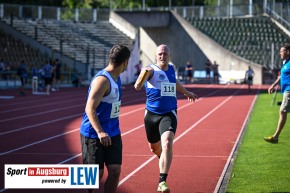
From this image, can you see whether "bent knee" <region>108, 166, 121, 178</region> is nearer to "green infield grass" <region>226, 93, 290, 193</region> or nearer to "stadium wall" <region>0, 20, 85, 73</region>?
"green infield grass" <region>226, 93, 290, 193</region>

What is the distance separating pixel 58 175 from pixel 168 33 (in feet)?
166

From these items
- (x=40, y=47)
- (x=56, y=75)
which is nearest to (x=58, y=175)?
(x=56, y=75)

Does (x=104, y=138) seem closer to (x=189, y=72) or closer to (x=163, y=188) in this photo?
(x=163, y=188)

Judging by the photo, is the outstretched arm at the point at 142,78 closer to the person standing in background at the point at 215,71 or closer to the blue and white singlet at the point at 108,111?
the blue and white singlet at the point at 108,111

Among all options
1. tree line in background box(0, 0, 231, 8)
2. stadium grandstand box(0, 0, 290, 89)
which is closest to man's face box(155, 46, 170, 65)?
stadium grandstand box(0, 0, 290, 89)

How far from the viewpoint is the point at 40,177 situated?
7656 mm

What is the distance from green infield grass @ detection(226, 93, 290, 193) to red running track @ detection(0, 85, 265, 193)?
0.28m

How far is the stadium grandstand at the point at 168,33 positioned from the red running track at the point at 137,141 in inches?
844

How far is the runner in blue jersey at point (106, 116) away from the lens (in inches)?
286

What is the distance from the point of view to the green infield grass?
9.72 metres

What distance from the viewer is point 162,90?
10000 mm

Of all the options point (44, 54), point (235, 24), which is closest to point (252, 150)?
point (44, 54)

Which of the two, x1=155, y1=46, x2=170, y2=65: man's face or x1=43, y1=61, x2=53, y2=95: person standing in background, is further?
x1=43, y1=61, x2=53, y2=95: person standing in background

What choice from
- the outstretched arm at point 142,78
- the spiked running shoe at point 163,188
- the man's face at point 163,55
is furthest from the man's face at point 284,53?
the spiked running shoe at point 163,188
